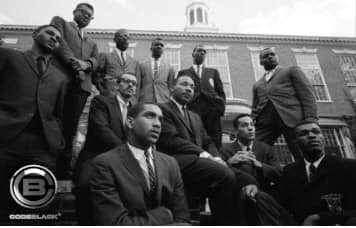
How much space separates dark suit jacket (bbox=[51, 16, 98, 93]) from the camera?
3053 millimetres

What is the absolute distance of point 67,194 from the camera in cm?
252

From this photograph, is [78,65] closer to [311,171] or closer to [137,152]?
[137,152]

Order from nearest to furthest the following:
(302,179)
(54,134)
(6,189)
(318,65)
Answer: (6,189), (54,134), (302,179), (318,65)

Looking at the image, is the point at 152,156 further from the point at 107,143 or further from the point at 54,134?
the point at 54,134

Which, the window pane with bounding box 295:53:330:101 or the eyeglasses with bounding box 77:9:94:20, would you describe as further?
the window pane with bounding box 295:53:330:101

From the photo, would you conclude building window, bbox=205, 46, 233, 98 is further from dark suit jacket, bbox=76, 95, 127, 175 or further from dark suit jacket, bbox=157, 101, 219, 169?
dark suit jacket, bbox=76, 95, 127, 175

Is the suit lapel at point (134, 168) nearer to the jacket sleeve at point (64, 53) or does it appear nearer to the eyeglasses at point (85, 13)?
the jacket sleeve at point (64, 53)

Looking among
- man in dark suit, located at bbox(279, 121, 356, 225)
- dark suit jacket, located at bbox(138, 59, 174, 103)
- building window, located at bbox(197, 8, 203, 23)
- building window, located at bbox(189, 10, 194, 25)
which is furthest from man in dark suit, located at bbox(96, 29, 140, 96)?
building window, located at bbox(189, 10, 194, 25)

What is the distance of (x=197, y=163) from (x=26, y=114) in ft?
5.07

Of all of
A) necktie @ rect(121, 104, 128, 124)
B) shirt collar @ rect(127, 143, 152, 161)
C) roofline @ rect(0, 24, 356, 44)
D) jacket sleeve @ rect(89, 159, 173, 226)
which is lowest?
jacket sleeve @ rect(89, 159, 173, 226)

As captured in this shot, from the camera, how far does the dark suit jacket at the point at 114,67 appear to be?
12.2 feet

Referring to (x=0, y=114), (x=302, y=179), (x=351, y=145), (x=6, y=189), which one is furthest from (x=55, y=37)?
(x=351, y=145)

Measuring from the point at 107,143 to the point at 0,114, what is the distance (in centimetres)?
91

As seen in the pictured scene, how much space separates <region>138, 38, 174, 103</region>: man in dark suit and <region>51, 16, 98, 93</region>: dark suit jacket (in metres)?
0.75
